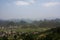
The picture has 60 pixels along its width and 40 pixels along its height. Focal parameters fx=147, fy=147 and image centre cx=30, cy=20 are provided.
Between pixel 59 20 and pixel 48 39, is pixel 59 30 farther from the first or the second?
pixel 59 20

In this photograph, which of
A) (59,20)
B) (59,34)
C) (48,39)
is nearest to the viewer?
(48,39)

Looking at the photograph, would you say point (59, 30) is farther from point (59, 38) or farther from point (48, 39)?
point (48, 39)

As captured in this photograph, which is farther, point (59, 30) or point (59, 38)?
point (59, 30)

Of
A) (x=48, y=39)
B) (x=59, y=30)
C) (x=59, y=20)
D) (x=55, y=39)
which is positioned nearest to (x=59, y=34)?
(x=59, y=30)

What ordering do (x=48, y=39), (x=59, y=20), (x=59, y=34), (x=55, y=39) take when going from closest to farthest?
(x=48, y=39), (x=55, y=39), (x=59, y=34), (x=59, y=20)

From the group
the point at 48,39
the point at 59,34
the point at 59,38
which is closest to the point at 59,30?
the point at 59,34

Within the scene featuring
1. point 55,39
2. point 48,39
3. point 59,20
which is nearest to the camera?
point 48,39

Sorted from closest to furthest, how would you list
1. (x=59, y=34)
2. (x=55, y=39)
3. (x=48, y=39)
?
1. (x=48, y=39)
2. (x=55, y=39)
3. (x=59, y=34)

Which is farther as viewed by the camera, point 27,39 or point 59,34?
point 59,34
